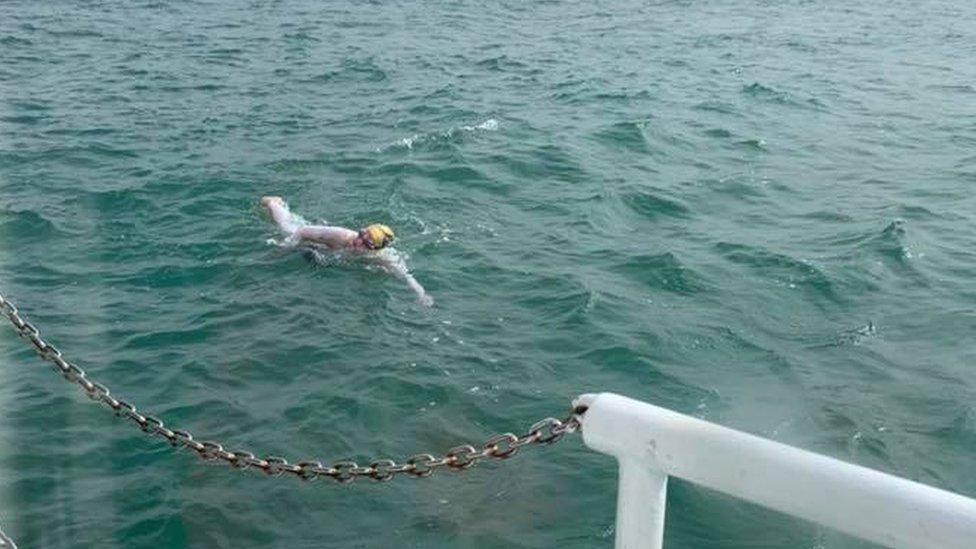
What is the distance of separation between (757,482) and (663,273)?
350 inches

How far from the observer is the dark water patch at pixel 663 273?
1083 centimetres

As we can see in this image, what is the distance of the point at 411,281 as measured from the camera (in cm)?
1082

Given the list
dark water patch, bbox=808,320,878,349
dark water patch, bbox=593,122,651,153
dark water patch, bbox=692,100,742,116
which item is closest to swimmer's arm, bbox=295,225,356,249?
dark water patch, bbox=808,320,878,349

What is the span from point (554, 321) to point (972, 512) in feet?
26.3

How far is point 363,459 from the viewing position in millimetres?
7828

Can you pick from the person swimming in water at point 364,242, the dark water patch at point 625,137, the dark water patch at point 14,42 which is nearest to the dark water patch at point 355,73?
the dark water patch at point 625,137

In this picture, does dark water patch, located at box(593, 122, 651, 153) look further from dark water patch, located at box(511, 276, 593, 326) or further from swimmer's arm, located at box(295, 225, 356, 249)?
swimmer's arm, located at box(295, 225, 356, 249)

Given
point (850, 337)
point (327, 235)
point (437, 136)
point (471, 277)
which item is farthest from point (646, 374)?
point (437, 136)

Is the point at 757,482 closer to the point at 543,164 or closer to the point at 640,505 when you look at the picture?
the point at 640,505

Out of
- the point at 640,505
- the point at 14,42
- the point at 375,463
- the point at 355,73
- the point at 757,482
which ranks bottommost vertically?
the point at 355,73

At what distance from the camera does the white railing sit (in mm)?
2158

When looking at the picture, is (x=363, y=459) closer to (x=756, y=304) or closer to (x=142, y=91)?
(x=756, y=304)

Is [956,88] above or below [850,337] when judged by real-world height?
above

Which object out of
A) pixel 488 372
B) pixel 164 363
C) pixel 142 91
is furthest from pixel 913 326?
pixel 142 91
